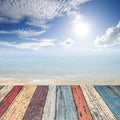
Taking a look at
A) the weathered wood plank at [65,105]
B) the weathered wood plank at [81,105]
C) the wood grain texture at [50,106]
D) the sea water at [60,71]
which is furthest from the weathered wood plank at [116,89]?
the sea water at [60,71]

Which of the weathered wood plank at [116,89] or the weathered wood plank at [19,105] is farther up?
the weathered wood plank at [116,89]

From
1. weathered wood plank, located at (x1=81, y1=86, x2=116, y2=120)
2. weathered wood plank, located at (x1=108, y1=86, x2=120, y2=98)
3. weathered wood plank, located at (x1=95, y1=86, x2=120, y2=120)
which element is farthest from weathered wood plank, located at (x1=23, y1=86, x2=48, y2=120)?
weathered wood plank, located at (x1=108, y1=86, x2=120, y2=98)

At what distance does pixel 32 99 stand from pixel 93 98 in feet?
2.20

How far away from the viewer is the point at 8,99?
2.13m

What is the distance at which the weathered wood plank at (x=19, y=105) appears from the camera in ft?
5.58

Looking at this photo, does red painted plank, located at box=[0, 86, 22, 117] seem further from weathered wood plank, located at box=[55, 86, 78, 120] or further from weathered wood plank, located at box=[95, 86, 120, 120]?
weathered wood plank, located at box=[95, 86, 120, 120]

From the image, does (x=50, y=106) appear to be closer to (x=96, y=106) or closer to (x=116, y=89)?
(x=96, y=106)

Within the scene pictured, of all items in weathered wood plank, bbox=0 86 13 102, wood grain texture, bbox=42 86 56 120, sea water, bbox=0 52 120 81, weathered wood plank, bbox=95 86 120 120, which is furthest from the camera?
sea water, bbox=0 52 120 81

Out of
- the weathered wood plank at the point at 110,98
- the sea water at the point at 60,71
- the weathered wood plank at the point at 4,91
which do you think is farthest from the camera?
the sea water at the point at 60,71

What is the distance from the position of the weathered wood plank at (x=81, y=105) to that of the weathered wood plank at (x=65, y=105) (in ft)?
0.14

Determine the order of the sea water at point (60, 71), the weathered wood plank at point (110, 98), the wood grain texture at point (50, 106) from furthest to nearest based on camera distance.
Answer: the sea water at point (60, 71), the weathered wood plank at point (110, 98), the wood grain texture at point (50, 106)

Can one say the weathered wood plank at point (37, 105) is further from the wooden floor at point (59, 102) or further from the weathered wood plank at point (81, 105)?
the weathered wood plank at point (81, 105)

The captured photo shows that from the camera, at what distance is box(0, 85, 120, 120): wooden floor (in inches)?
67.7

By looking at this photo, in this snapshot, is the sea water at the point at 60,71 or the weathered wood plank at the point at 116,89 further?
the sea water at the point at 60,71
